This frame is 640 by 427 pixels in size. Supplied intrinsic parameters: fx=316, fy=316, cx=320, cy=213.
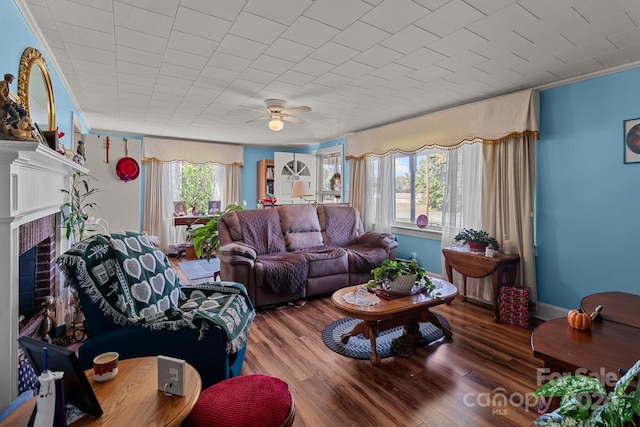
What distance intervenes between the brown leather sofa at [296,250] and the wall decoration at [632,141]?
2468mm

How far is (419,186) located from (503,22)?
282 centimetres

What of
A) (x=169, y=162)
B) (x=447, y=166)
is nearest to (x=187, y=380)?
(x=447, y=166)

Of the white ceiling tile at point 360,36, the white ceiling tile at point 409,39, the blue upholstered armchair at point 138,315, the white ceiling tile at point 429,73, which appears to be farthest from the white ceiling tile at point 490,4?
the blue upholstered armchair at point 138,315

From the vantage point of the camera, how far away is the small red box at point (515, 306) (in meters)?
2.95

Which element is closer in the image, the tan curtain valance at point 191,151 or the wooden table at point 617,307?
the wooden table at point 617,307

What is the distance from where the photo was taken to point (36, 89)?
→ 6.77ft

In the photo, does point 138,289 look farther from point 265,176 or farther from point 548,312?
point 265,176

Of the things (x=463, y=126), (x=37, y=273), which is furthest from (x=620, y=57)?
(x=37, y=273)

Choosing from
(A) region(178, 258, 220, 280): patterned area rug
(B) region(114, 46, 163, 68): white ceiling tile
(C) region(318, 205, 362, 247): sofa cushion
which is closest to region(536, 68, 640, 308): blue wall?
(C) region(318, 205, 362, 247): sofa cushion

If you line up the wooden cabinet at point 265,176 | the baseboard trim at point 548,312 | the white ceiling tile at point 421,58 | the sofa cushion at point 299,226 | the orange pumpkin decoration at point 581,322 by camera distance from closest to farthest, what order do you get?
A: the orange pumpkin decoration at point 581,322
the white ceiling tile at point 421,58
the baseboard trim at point 548,312
the sofa cushion at point 299,226
the wooden cabinet at point 265,176

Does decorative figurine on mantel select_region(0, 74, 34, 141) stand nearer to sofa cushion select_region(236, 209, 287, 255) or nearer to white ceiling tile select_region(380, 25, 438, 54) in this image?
white ceiling tile select_region(380, 25, 438, 54)

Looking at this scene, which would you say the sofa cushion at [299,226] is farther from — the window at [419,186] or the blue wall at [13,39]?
the blue wall at [13,39]

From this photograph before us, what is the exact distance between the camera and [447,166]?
13.4ft

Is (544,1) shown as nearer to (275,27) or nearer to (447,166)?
(275,27)
